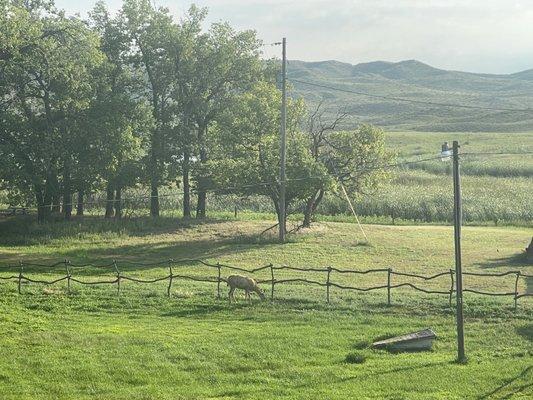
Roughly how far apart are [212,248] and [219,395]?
983 inches

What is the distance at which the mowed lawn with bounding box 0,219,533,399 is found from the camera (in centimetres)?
1972

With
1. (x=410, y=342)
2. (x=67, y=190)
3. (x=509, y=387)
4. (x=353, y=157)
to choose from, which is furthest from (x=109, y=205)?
(x=509, y=387)

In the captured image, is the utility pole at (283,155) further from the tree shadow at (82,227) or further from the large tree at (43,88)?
the large tree at (43,88)

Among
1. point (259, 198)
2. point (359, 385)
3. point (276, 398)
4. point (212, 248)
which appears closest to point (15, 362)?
point (276, 398)

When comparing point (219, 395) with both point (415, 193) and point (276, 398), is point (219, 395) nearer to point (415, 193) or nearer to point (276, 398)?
point (276, 398)

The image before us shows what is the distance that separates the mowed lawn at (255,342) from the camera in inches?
776

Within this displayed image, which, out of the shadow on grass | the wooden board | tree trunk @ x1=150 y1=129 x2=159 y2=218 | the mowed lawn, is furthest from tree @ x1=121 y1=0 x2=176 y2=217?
the wooden board

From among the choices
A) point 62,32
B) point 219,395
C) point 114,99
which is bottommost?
point 219,395

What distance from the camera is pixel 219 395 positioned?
1920 centimetres

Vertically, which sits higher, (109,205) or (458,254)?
(109,205)

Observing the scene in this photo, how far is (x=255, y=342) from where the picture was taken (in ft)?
76.6

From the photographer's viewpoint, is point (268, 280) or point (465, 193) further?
point (465, 193)

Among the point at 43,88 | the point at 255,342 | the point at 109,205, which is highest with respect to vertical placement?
the point at 43,88

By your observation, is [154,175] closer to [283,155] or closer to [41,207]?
[41,207]
